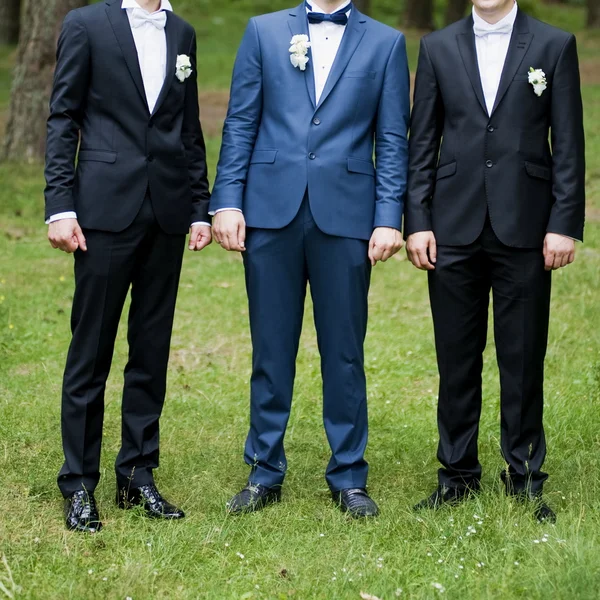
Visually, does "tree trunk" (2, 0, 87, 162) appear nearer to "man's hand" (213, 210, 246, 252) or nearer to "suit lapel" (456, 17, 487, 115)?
"man's hand" (213, 210, 246, 252)

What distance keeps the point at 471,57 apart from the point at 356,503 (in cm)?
202

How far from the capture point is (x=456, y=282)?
4656 mm

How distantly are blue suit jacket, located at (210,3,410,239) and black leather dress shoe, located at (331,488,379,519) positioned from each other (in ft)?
3.83

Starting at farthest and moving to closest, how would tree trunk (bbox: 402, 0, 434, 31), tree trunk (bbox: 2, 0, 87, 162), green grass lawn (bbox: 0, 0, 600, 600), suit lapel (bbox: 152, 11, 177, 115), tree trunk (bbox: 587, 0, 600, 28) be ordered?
tree trunk (bbox: 587, 0, 600, 28), tree trunk (bbox: 402, 0, 434, 31), tree trunk (bbox: 2, 0, 87, 162), suit lapel (bbox: 152, 11, 177, 115), green grass lawn (bbox: 0, 0, 600, 600)

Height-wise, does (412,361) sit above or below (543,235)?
below

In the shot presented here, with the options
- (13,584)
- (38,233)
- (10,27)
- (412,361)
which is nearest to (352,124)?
(13,584)

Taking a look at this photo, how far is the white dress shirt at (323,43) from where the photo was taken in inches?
186

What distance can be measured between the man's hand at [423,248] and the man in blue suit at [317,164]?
0.07 m

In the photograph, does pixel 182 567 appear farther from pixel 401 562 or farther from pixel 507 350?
pixel 507 350

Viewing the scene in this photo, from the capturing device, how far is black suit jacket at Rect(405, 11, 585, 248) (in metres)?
4.51

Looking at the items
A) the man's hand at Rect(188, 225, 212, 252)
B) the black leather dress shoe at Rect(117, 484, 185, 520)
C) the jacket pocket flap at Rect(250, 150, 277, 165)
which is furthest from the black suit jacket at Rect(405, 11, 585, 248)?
the black leather dress shoe at Rect(117, 484, 185, 520)

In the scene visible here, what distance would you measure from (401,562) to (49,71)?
32.9 ft

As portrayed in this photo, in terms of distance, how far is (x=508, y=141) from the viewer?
454cm

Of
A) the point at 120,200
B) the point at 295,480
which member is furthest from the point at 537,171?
the point at 295,480
